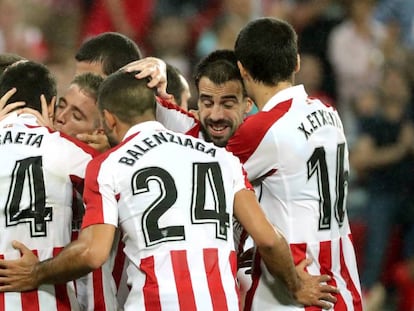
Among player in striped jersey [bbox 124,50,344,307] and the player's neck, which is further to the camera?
player in striped jersey [bbox 124,50,344,307]

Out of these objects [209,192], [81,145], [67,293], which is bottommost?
[67,293]

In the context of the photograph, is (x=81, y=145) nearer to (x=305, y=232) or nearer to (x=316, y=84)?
(x=305, y=232)

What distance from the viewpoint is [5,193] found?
4891 millimetres

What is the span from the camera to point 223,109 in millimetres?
5527

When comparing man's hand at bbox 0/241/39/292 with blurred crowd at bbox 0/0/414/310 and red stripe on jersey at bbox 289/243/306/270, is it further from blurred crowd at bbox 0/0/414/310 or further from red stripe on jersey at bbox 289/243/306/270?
blurred crowd at bbox 0/0/414/310

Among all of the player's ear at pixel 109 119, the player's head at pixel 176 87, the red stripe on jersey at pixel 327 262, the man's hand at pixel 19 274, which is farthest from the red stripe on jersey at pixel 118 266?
the player's head at pixel 176 87

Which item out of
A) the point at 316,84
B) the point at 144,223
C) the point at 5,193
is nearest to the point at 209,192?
the point at 144,223

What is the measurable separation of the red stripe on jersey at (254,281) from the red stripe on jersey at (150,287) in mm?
713

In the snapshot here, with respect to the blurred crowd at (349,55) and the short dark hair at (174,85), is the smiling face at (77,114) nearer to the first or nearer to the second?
the short dark hair at (174,85)

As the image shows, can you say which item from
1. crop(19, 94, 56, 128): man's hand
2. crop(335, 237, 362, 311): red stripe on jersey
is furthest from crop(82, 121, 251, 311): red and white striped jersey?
crop(335, 237, 362, 311): red stripe on jersey

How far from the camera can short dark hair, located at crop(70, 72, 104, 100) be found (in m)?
5.34

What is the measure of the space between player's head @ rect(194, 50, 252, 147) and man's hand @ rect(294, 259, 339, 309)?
88 cm

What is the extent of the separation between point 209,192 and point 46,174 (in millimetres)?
796

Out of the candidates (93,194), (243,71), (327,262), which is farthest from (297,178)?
(93,194)
